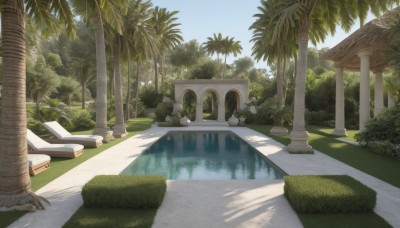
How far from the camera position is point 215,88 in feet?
101

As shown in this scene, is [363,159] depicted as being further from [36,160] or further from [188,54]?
[188,54]

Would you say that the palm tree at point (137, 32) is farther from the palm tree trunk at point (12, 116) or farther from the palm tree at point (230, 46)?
the palm tree at point (230, 46)

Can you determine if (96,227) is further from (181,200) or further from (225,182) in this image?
(225,182)

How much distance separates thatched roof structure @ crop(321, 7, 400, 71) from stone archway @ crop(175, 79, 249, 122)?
13.3m

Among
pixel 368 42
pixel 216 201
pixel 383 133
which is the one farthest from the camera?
pixel 368 42

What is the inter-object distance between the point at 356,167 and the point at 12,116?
10392 millimetres

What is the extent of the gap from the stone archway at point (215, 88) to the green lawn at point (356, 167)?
13243 millimetres

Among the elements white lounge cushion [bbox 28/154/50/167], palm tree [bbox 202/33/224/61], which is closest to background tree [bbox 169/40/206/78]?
palm tree [bbox 202/33/224/61]

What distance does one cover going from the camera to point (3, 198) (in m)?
6.04

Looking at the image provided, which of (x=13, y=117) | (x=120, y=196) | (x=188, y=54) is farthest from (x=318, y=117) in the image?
(x=188, y=54)

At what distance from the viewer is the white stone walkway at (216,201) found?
5.56 meters

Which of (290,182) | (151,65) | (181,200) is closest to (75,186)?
(181,200)

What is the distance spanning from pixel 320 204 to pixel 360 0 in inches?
394

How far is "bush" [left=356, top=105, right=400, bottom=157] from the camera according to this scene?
12.3 m
